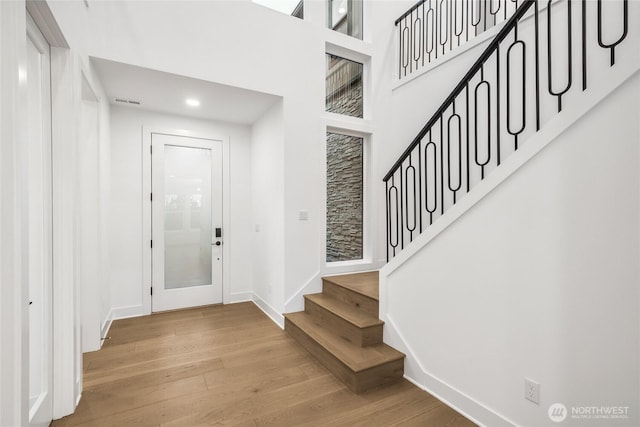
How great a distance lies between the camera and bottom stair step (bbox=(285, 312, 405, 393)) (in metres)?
2.24

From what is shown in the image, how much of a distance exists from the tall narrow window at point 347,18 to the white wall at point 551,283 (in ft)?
11.1

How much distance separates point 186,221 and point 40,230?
2194 mm

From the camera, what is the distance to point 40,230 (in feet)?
6.12

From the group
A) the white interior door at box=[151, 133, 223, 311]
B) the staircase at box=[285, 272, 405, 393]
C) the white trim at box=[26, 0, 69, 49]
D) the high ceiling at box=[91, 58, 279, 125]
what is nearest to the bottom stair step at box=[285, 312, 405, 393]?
the staircase at box=[285, 272, 405, 393]

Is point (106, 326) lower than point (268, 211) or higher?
lower

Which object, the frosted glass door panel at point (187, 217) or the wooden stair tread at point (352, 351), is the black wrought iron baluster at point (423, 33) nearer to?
the frosted glass door panel at point (187, 217)

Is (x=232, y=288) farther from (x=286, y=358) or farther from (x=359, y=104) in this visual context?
(x=359, y=104)

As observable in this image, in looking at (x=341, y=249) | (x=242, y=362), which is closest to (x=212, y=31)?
(x=341, y=249)

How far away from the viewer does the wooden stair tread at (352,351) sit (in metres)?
2.29

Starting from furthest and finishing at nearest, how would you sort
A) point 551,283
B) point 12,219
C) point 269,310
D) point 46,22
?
point 269,310, point 46,22, point 551,283, point 12,219

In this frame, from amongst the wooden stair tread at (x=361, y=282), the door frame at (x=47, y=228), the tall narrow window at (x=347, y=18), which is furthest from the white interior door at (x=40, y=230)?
the tall narrow window at (x=347, y=18)

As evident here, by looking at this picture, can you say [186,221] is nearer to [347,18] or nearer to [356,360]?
[356,360]

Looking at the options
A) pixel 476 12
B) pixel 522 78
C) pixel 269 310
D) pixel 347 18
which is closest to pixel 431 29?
pixel 476 12

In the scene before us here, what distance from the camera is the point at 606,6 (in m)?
2.03
